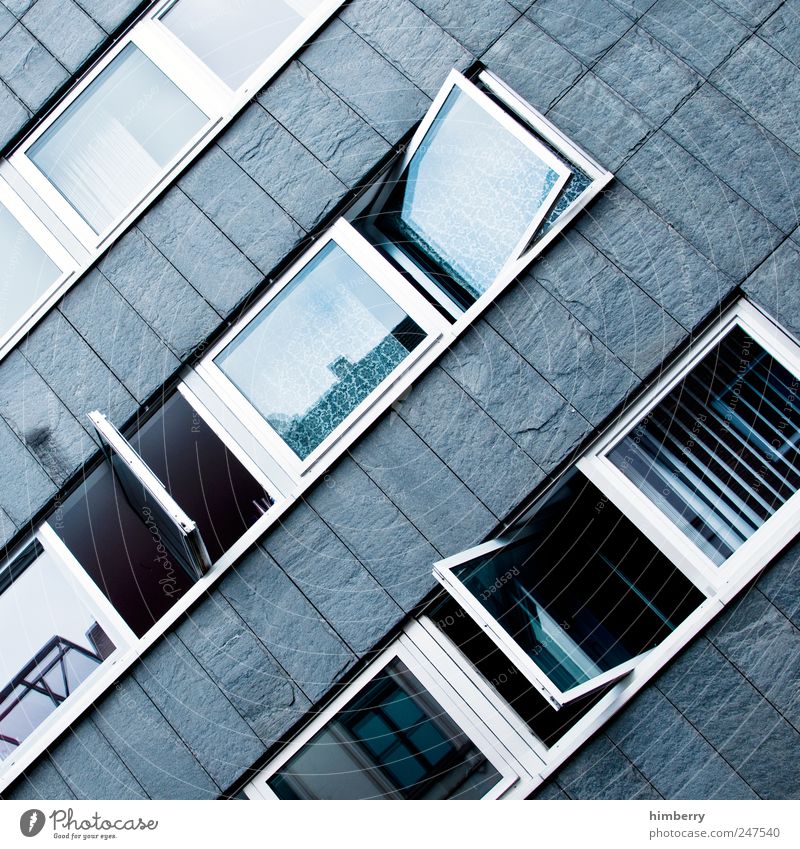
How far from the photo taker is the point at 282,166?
495cm

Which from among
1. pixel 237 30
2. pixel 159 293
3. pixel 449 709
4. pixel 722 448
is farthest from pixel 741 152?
pixel 159 293

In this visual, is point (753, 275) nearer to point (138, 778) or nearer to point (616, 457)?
point (616, 457)

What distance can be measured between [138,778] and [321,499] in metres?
2.11

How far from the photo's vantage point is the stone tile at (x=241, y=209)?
4871 mm

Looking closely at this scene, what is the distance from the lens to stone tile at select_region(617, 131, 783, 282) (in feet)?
13.9

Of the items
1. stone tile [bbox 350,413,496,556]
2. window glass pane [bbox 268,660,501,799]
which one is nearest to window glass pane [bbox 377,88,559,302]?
stone tile [bbox 350,413,496,556]

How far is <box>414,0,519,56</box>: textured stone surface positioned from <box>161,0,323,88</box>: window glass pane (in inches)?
38.2

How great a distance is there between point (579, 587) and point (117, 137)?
15.2ft

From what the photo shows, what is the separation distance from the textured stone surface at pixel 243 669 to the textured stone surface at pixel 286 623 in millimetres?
63

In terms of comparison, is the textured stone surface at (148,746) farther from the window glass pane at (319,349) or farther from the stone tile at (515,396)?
the stone tile at (515,396)

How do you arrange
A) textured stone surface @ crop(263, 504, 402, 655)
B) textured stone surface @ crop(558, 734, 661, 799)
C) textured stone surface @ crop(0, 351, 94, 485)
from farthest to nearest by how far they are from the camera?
textured stone surface @ crop(0, 351, 94, 485), textured stone surface @ crop(263, 504, 402, 655), textured stone surface @ crop(558, 734, 661, 799)

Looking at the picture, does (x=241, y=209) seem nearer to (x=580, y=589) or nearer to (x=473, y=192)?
(x=473, y=192)

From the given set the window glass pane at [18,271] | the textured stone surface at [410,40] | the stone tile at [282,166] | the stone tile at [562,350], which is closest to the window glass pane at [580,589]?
the stone tile at [562,350]

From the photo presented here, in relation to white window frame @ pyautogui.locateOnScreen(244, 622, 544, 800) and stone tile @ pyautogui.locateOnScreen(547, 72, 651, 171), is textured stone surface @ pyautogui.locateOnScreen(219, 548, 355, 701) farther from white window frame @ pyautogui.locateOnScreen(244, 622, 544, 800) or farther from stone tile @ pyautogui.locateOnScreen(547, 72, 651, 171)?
stone tile @ pyautogui.locateOnScreen(547, 72, 651, 171)
